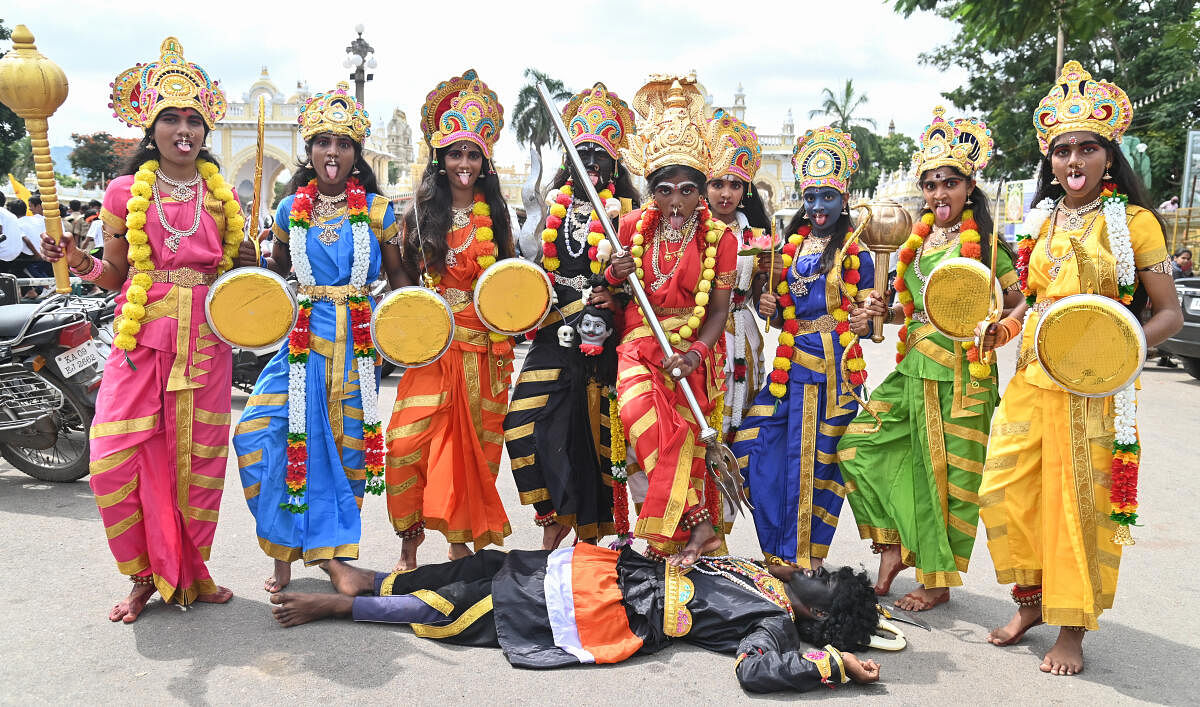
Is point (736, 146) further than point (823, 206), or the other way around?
point (736, 146)

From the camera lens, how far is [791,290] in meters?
4.87

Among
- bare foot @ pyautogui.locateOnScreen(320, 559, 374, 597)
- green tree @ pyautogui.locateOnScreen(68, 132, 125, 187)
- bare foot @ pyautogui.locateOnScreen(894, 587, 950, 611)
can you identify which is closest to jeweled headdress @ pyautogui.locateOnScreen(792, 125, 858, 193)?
bare foot @ pyautogui.locateOnScreen(894, 587, 950, 611)

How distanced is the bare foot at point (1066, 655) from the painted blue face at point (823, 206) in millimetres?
2236

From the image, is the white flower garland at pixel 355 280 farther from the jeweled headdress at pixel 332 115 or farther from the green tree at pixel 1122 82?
the green tree at pixel 1122 82

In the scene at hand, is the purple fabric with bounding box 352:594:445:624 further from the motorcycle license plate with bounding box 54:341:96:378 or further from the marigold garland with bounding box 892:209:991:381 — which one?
the motorcycle license plate with bounding box 54:341:96:378

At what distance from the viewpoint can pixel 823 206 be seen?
484cm

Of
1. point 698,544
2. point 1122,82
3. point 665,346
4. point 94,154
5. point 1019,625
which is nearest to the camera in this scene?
point 1019,625

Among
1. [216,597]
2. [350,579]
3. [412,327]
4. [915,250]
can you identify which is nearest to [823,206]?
[915,250]

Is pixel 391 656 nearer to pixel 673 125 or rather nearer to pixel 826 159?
pixel 673 125

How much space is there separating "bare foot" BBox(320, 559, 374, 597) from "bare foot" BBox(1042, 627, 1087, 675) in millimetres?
3023

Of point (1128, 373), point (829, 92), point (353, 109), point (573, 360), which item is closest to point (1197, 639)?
point (1128, 373)

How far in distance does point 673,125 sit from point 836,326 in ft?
4.43

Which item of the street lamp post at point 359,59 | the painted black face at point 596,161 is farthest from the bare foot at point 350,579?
the street lamp post at point 359,59

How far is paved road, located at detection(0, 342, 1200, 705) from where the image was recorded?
3498 millimetres
